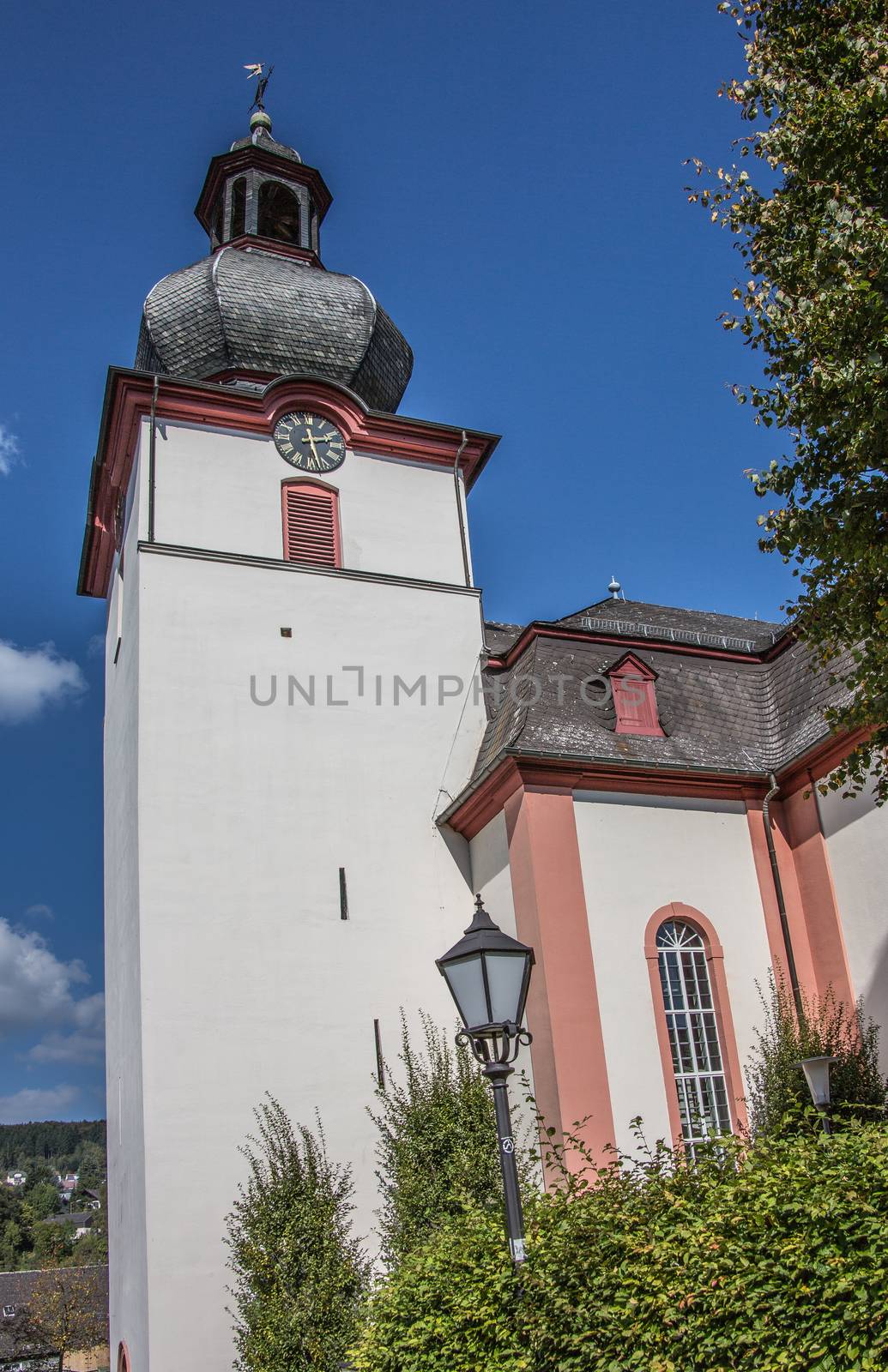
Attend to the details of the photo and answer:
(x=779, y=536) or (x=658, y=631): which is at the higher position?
(x=658, y=631)

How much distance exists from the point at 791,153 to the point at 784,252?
2.50 ft

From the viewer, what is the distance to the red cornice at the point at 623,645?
16.5 metres

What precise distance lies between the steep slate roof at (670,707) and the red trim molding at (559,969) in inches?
32.5

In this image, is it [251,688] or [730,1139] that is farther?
[251,688]

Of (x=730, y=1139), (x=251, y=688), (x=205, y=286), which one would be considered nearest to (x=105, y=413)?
(x=205, y=286)

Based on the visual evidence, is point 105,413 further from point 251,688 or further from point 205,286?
point 251,688

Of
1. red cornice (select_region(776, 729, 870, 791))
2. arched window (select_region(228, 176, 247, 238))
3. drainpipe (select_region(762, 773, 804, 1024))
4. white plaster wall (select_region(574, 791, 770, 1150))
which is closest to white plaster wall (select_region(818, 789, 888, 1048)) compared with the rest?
red cornice (select_region(776, 729, 870, 791))

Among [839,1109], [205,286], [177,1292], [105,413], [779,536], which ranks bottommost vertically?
[177,1292]

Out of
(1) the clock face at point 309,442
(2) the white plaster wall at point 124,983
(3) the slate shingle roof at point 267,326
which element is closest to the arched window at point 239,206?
(3) the slate shingle roof at point 267,326

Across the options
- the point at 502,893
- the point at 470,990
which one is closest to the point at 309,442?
the point at 502,893

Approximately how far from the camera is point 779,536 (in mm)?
9492

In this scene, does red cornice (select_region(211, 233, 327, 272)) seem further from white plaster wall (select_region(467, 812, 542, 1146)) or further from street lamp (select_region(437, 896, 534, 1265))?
street lamp (select_region(437, 896, 534, 1265))

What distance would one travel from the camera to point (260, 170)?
21.5 meters

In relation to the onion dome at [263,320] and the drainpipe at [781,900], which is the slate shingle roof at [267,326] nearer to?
the onion dome at [263,320]
